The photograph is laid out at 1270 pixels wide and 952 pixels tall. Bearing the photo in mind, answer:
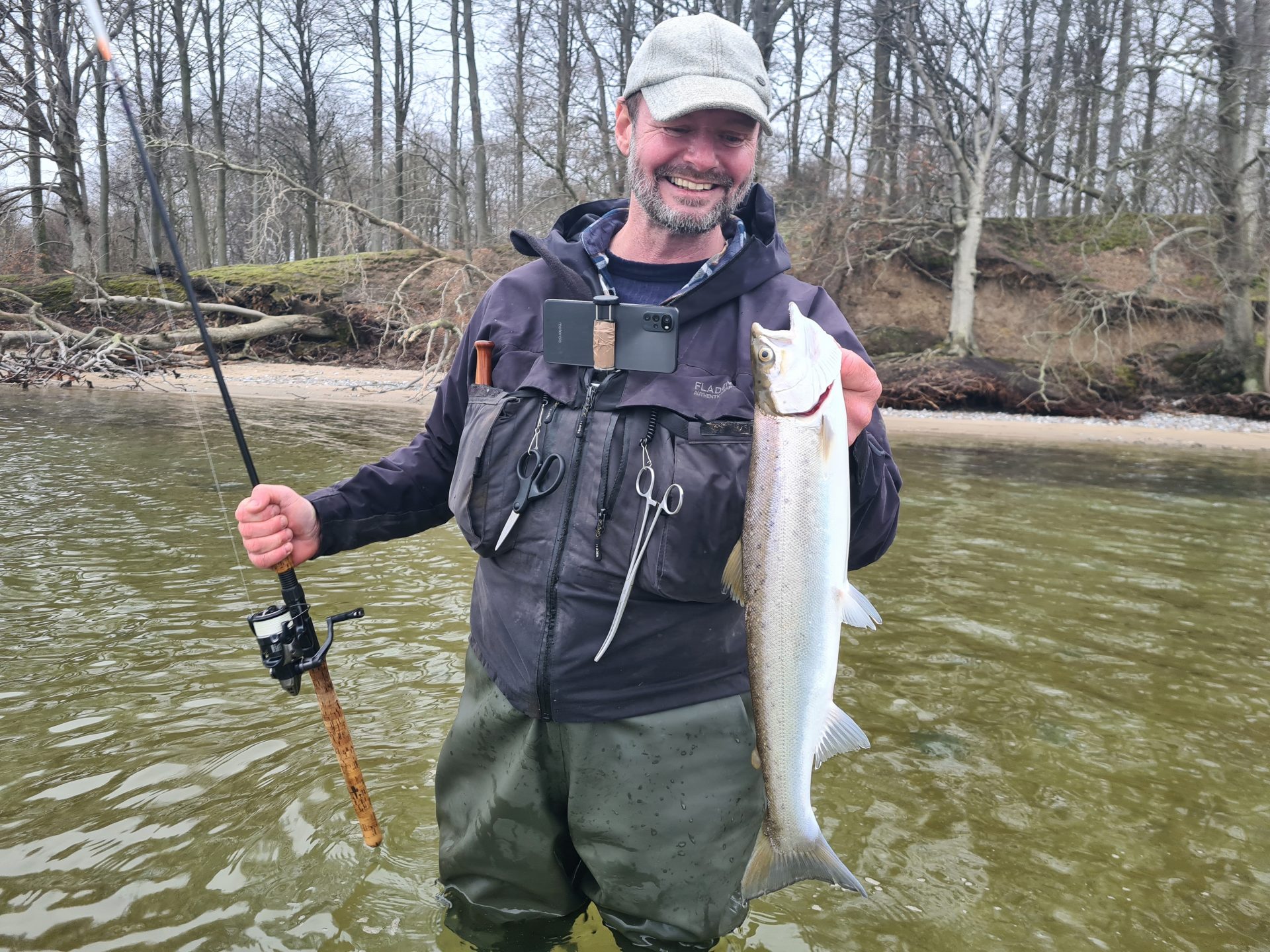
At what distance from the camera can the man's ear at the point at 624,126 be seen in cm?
278

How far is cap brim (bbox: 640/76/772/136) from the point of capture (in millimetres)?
2434

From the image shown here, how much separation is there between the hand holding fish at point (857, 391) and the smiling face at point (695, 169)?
0.63 metres

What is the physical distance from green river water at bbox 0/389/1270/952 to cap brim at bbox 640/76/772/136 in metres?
2.54

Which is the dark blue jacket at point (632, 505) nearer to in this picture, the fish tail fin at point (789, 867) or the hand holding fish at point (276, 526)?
the fish tail fin at point (789, 867)

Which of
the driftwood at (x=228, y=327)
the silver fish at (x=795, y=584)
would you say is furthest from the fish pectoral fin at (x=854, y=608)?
the driftwood at (x=228, y=327)

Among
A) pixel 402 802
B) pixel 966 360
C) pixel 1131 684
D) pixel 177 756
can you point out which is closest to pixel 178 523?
pixel 177 756

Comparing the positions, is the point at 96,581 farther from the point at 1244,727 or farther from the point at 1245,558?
the point at 1245,558

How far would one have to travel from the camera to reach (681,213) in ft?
8.18

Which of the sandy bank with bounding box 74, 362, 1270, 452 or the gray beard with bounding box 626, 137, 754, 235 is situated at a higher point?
the gray beard with bounding box 626, 137, 754, 235

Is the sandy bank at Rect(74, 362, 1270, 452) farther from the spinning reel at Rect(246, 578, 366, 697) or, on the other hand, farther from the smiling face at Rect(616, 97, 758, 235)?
the spinning reel at Rect(246, 578, 366, 697)

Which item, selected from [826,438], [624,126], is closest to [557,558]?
[826,438]

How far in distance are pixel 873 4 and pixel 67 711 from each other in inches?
992

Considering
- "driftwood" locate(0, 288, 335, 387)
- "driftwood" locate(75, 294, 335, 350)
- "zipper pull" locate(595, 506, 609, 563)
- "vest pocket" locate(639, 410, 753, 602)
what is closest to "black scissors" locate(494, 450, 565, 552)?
"zipper pull" locate(595, 506, 609, 563)

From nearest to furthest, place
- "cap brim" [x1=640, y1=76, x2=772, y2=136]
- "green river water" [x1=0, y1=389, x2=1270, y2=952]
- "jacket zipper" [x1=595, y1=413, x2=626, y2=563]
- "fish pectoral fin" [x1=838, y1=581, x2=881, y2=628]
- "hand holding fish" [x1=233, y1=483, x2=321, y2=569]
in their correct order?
"fish pectoral fin" [x1=838, y1=581, x2=881, y2=628], "jacket zipper" [x1=595, y1=413, x2=626, y2=563], "cap brim" [x1=640, y1=76, x2=772, y2=136], "hand holding fish" [x1=233, y1=483, x2=321, y2=569], "green river water" [x1=0, y1=389, x2=1270, y2=952]
